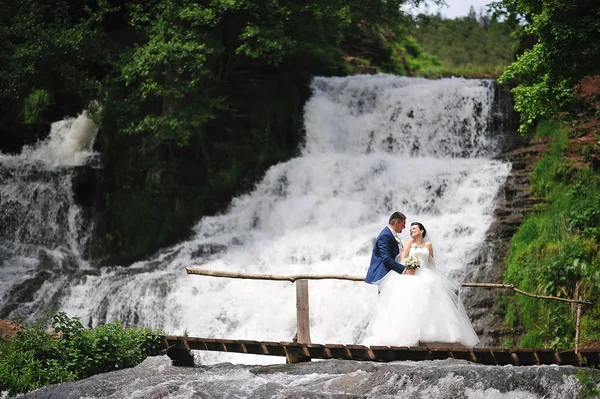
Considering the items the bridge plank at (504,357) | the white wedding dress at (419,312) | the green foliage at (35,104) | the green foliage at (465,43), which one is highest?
the green foliage at (465,43)

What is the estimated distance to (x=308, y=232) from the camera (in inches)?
800

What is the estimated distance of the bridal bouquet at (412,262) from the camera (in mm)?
11328

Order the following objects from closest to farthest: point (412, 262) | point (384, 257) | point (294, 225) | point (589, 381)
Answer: point (589, 381) < point (412, 262) < point (384, 257) < point (294, 225)

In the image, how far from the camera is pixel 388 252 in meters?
11.4

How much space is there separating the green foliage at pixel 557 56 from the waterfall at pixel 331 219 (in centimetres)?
288

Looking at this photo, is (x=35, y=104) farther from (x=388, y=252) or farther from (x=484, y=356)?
(x=484, y=356)

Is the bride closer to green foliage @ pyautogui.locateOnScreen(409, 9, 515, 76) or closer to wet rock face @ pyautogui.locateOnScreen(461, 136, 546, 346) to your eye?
wet rock face @ pyautogui.locateOnScreen(461, 136, 546, 346)

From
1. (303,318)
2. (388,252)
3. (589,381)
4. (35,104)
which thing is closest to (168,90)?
(35,104)

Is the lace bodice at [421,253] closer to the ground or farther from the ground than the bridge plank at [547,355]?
farther from the ground

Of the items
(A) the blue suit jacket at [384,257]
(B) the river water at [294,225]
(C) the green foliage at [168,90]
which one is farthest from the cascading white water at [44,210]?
(A) the blue suit jacket at [384,257]

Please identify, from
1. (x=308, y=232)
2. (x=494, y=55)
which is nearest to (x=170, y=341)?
(x=308, y=232)

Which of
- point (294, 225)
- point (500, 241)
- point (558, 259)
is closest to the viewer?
point (558, 259)

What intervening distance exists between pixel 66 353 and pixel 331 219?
9173mm

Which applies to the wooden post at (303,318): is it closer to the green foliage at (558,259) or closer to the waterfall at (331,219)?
the waterfall at (331,219)
